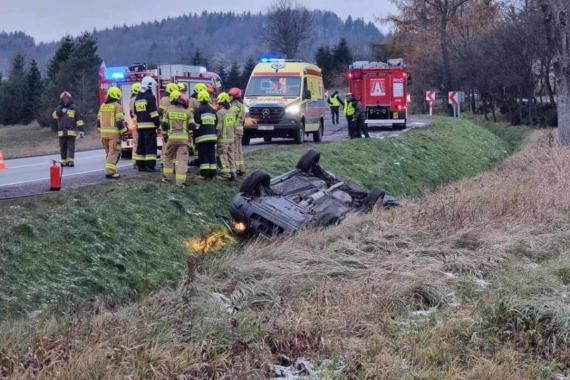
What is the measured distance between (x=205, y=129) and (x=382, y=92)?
730 inches

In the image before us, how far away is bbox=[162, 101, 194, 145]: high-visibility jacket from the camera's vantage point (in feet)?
38.6

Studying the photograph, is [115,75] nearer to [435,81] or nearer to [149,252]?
[149,252]

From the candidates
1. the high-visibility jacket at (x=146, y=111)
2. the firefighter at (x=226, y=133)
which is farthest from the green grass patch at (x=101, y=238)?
the high-visibility jacket at (x=146, y=111)

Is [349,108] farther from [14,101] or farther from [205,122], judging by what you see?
Answer: [14,101]

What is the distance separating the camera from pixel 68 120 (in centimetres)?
1500

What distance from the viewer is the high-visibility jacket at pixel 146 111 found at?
41.1ft

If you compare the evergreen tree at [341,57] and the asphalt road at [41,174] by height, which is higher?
the evergreen tree at [341,57]

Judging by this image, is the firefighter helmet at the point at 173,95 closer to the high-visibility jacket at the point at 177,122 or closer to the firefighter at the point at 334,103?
the high-visibility jacket at the point at 177,122

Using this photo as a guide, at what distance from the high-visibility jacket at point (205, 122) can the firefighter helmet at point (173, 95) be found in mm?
603

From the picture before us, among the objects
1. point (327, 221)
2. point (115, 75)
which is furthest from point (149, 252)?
point (115, 75)

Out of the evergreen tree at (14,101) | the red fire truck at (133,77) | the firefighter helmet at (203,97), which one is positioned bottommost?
the firefighter helmet at (203,97)

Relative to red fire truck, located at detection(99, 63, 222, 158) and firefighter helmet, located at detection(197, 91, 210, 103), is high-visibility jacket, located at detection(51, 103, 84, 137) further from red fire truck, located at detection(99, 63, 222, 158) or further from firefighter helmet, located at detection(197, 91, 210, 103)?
firefighter helmet, located at detection(197, 91, 210, 103)

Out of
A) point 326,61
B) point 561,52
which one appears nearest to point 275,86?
point 561,52

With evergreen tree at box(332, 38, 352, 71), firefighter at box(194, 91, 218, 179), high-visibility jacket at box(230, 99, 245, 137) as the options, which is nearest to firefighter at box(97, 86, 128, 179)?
firefighter at box(194, 91, 218, 179)
